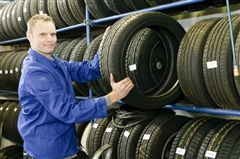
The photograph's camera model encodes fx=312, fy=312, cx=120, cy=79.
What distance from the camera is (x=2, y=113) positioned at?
19.3 ft

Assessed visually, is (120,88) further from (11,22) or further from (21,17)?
(11,22)

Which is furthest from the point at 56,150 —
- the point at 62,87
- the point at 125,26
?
the point at 125,26

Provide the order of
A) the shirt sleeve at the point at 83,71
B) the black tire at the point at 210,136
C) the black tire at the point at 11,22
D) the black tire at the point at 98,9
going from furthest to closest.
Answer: the black tire at the point at 11,22, the black tire at the point at 98,9, the shirt sleeve at the point at 83,71, the black tire at the point at 210,136

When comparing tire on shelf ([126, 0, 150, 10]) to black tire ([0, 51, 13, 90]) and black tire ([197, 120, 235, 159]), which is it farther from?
black tire ([0, 51, 13, 90])

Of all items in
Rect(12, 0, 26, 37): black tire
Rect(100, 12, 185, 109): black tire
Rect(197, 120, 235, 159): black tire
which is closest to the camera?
Rect(197, 120, 235, 159): black tire

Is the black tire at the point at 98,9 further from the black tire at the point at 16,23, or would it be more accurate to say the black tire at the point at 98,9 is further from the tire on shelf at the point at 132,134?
the black tire at the point at 16,23

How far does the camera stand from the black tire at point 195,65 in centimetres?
258

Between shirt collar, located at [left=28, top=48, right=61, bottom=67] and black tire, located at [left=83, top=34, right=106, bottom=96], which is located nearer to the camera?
shirt collar, located at [left=28, top=48, right=61, bottom=67]

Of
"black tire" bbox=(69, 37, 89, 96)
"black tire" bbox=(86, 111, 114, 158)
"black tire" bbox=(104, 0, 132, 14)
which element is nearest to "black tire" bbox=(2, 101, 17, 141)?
"black tire" bbox=(69, 37, 89, 96)

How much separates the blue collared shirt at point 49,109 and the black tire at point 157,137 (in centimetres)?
63

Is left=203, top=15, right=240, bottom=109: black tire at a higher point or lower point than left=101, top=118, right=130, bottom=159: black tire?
higher

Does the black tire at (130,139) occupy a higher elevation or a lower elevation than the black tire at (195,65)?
lower

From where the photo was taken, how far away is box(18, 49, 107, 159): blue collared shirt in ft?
8.12

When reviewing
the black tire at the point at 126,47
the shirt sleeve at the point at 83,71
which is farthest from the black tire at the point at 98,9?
the black tire at the point at 126,47
